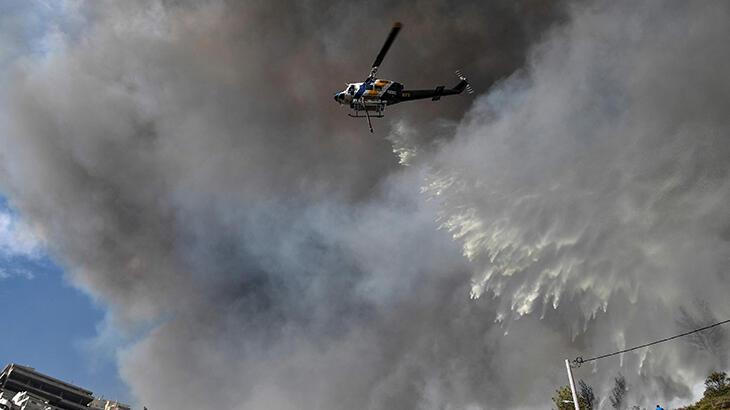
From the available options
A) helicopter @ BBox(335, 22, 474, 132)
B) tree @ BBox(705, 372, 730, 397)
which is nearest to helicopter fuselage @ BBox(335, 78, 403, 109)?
helicopter @ BBox(335, 22, 474, 132)

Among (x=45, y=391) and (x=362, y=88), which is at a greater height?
(x=362, y=88)

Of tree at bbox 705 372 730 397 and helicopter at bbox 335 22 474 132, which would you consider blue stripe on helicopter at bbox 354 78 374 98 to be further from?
tree at bbox 705 372 730 397

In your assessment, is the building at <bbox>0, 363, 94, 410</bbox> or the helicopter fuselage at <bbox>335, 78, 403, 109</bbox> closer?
the helicopter fuselage at <bbox>335, 78, 403, 109</bbox>

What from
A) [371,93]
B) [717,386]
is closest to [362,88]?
[371,93]

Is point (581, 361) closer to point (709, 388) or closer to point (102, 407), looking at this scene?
point (709, 388)

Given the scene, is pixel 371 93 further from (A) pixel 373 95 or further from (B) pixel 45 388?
(B) pixel 45 388

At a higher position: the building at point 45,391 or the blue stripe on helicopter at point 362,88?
the blue stripe on helicopter at point 362,88

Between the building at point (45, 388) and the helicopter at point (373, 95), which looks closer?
the helicopter at point (373, 95)

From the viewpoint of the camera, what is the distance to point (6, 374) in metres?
99.8

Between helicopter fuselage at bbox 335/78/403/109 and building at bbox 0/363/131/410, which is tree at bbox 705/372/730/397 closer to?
helicopter fuselage at bbox 335/78/403/109

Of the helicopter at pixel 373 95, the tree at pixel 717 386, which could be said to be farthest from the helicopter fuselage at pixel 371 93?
the tree at pixel 717 386

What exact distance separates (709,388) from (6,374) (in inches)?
5282

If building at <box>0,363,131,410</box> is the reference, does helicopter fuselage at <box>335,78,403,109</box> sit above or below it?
above

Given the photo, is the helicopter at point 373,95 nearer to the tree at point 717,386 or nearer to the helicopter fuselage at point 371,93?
the helicopter fuselage at point 371,93
